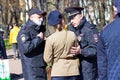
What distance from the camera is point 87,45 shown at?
7.50 m

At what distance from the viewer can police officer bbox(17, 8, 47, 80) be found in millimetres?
7801

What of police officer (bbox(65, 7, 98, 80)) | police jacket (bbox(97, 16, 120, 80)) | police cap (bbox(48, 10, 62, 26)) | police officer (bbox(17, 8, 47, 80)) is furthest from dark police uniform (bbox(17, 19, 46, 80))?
police jacket (bbox(97, 16, 120, 80))

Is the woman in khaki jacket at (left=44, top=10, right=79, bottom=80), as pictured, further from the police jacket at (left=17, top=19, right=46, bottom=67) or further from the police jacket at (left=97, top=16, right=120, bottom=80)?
the police jacket at (left=97, top=16, right=120, bottom=80)

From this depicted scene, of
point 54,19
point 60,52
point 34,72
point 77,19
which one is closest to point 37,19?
point 77,19

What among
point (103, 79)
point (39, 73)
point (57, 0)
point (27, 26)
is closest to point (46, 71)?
point (39, 73)

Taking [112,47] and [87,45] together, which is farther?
[87,45]

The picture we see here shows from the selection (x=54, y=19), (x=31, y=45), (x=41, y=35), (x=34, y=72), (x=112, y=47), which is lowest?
(x=34, y=72)

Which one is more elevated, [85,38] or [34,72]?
[85,38]

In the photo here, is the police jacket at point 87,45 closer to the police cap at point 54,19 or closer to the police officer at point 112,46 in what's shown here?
the police cap at point 54,19

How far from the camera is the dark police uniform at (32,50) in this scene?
7.79m

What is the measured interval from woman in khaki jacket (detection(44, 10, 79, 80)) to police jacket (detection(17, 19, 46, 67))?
0.83 metres

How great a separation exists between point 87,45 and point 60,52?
0.71m

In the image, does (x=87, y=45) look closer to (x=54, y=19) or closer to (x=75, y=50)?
(x=75, y=50)

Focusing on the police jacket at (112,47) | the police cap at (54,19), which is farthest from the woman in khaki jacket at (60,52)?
the police jacket at (112,47)
